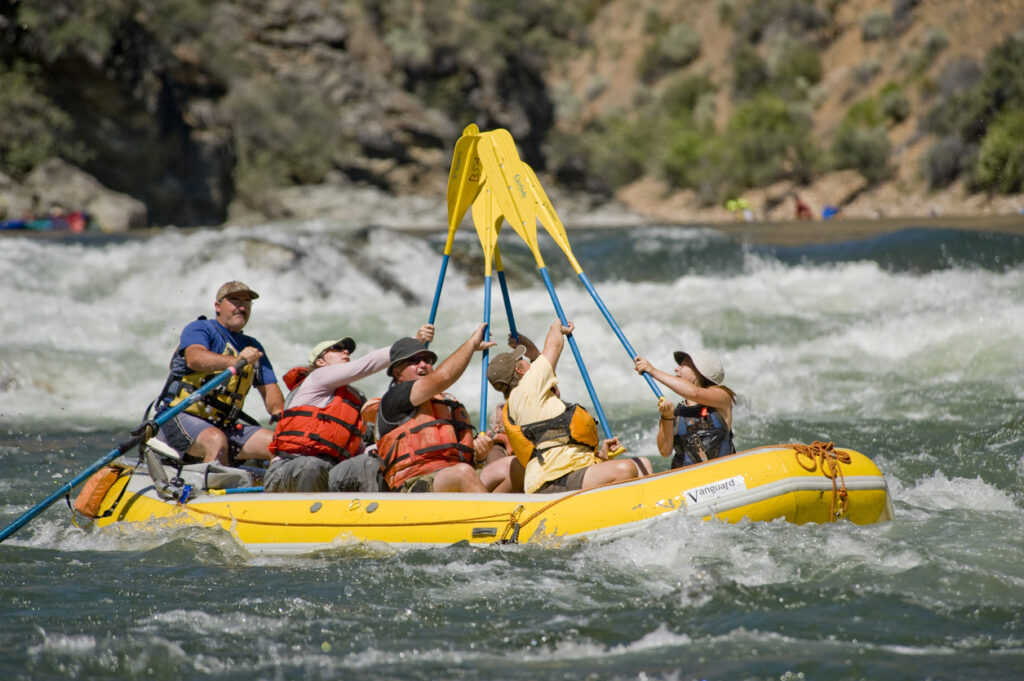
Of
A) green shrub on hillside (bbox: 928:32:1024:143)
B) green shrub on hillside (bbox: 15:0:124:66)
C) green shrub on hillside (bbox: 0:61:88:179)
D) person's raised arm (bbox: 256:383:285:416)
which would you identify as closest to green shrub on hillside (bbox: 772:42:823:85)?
green shrub on hillside (bbox: 928:32:1024:143)

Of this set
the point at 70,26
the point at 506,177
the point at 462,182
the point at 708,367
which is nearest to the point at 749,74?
the point at 70,26

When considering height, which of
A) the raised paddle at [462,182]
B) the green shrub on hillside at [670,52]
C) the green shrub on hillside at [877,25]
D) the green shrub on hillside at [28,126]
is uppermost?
the green shrub on hillside at [670,52]

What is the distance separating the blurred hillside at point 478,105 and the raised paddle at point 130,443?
58.1 ft

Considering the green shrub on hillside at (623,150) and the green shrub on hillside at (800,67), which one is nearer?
the green shrub on hillside at (800,67)

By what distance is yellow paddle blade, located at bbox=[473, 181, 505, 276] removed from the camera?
6.31 meters

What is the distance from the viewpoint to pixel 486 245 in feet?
20.8

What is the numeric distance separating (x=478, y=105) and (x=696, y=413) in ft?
86.4

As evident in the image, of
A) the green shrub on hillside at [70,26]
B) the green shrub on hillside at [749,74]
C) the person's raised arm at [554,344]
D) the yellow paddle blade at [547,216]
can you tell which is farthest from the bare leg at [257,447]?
the green shrub on hillside at [749,74]

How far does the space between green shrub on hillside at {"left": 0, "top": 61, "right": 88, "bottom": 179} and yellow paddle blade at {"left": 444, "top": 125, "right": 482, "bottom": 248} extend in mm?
18246

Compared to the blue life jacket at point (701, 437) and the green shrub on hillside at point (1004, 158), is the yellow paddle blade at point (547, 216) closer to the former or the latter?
the blue life jacket at point (701, 437)

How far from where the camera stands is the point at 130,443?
17.2 feet

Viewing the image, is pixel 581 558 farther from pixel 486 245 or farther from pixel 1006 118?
pixel 1006 118

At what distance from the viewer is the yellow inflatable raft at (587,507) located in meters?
4.66

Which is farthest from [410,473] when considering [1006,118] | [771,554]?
[1006,118]
